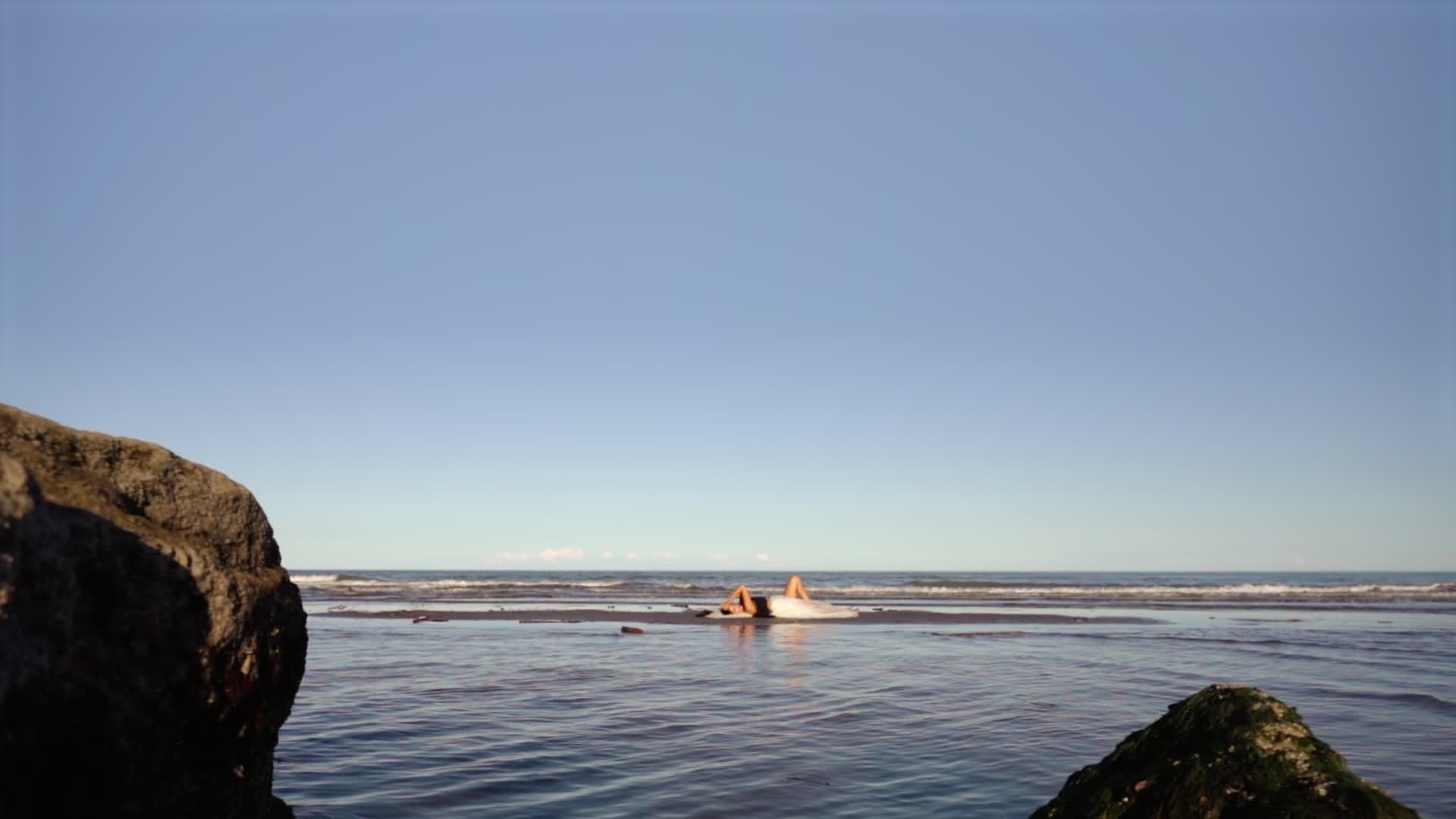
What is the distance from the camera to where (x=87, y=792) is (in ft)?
12.7

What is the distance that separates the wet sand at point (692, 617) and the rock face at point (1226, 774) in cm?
2278

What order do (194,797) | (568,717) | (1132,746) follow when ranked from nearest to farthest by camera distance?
(194,797), (1132,746), (568,717)

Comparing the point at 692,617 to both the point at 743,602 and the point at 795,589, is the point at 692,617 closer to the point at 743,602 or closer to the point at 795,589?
the point at 743,602

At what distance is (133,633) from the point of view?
414 centimetres

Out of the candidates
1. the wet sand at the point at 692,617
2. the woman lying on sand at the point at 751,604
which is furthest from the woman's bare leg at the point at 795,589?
the wet sand at the point at 692,617

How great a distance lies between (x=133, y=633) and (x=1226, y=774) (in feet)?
16.1

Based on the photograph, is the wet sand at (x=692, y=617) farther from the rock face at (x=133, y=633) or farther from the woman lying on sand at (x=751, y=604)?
the rock face at (x=133, y=633)

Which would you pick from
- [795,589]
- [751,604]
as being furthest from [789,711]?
[795,589]

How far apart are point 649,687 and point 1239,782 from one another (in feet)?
33.4

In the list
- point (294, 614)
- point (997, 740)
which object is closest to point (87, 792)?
point (294, 614)

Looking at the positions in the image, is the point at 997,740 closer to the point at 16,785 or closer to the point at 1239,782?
the point at 1239,782

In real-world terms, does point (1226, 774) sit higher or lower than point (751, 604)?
higher

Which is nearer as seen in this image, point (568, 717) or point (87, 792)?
point (87, 792)

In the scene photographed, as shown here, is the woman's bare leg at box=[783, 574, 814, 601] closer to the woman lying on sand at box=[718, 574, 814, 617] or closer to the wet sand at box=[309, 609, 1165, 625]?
the woman lying on sand at box=[718, 574, 814, 617]
